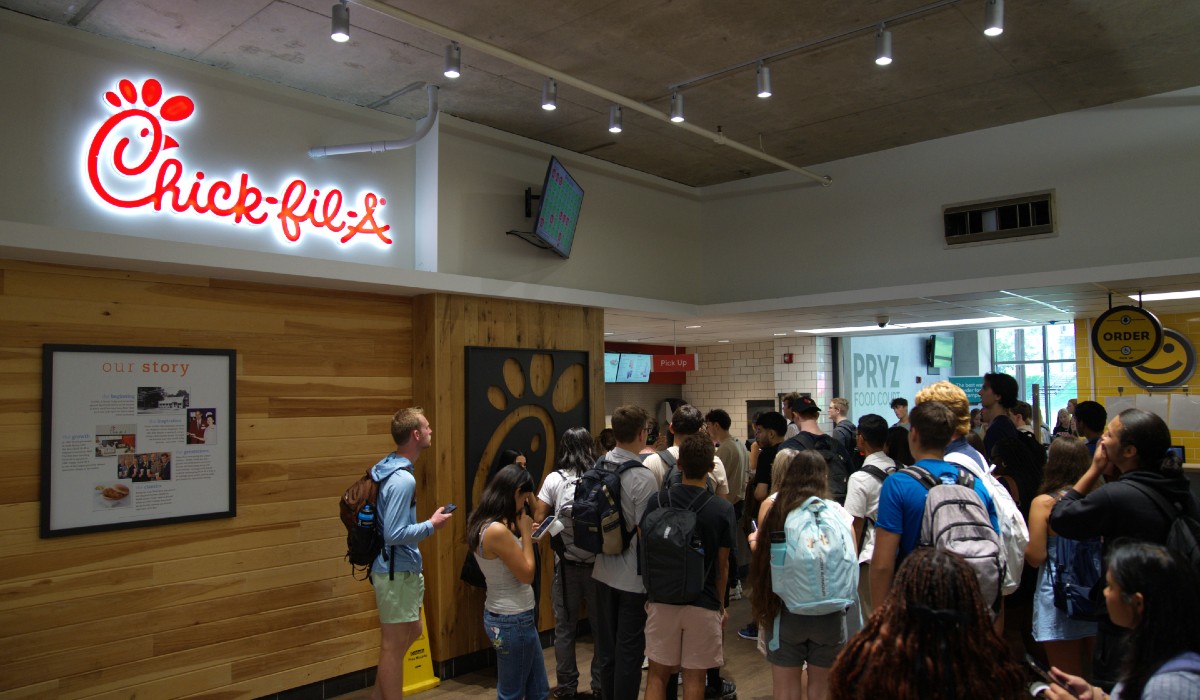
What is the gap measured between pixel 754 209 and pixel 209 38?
4.93 m

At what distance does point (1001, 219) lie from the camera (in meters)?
6.23

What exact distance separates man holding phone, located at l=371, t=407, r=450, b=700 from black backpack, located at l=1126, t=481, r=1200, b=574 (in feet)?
10.2

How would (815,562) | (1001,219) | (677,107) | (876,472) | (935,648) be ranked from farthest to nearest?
(1001,219)
(677,107)
(876,472)
(815,562)
(935,648)

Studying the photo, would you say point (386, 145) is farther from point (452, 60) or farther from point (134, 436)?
point (134, 436)

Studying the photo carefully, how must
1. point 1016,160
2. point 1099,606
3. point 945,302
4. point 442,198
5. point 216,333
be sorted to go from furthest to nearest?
1. point 945,302
2. point 1016,160
3. point 442,198
4. point 216,333
5. point 1099,606

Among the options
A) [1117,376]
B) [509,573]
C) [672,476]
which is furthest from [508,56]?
[1117,376]

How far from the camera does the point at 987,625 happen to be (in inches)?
64.9

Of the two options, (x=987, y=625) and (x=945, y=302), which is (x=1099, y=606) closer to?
(x=987, y=625)

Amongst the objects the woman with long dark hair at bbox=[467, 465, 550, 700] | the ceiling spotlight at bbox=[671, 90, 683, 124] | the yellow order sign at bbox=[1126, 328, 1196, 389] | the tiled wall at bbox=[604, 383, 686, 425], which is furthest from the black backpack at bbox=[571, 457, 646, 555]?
the tiled wall at bbox=[604, 383, 686, 425]

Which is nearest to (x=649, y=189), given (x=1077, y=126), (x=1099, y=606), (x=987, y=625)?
(x=1077, y=126)

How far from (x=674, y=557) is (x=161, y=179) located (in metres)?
3.48

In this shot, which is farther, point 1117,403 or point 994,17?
point 1117,403

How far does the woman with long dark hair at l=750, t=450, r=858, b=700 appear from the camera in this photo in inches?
136

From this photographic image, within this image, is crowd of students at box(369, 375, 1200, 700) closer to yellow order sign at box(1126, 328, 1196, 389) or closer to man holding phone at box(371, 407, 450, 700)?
man holding phone at box(371, 407, 450, 700)
